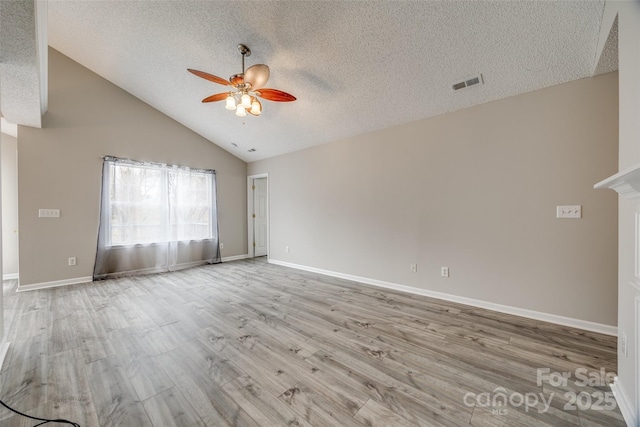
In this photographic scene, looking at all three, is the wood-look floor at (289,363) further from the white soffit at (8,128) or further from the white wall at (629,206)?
the white soffit at (8,128)

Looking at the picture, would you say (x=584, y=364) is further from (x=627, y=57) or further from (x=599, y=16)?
(x=599, y=16)

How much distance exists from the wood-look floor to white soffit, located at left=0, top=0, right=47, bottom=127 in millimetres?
2478

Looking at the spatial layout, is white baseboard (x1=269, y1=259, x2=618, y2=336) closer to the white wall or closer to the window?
the white wall

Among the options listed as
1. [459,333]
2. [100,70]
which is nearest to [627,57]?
[459,333]

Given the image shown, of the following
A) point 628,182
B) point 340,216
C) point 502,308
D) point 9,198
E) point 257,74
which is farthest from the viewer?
point 340,216

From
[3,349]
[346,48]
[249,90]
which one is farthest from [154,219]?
[346,48]

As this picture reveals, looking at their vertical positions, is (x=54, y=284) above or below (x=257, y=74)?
below

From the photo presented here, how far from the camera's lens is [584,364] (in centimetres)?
178

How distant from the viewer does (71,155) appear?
3887mm

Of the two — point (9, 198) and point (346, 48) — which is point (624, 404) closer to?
point (346, 48)

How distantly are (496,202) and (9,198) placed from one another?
7.57 meters

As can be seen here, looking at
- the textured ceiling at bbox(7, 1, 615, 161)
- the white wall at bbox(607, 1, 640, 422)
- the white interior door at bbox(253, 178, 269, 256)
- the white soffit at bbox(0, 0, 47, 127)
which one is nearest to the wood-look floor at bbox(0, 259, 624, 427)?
the white wall at bbox(607, 1, 640, 422)

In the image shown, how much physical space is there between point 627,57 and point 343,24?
2060 millimetres

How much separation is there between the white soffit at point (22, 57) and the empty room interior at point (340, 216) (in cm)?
3
